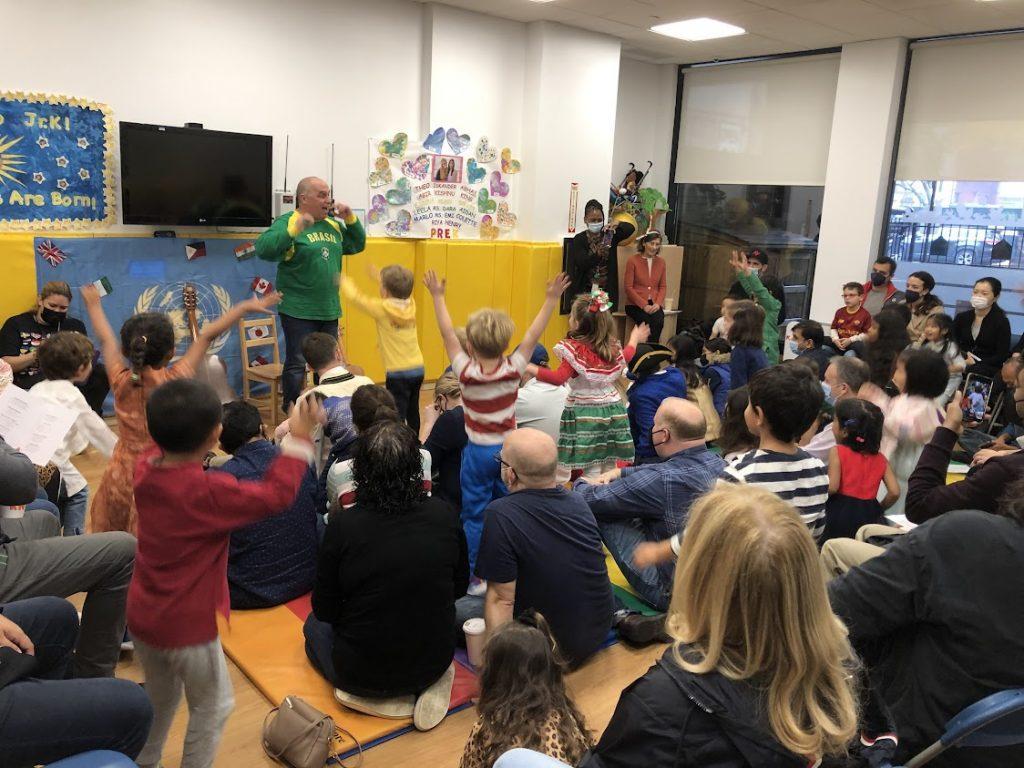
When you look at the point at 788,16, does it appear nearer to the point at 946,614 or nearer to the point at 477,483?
the point at 477,483

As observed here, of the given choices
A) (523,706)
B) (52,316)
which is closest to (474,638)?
(523,706)

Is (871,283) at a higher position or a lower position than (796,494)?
higher

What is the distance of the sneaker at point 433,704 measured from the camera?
260cm

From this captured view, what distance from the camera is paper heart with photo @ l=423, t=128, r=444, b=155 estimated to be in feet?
23.3

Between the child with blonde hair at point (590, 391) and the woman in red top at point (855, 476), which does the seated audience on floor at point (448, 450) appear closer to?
the child with blonde hair at point (590, 391)

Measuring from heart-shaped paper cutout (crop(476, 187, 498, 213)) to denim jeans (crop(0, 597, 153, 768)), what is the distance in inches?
246

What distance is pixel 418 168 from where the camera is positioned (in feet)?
23.3

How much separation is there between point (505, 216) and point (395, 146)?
1.34 m

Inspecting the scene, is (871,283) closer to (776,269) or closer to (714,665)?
(776,269)

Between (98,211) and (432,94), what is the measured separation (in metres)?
3.00

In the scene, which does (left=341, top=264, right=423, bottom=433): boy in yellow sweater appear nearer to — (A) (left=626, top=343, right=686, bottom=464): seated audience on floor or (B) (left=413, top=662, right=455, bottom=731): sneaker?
(A) (left=626, top=343, right=686, bottom=464): seated audience on floor

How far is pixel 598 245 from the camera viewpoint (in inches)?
308

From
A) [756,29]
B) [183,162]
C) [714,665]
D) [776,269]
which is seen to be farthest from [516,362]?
[776,269]

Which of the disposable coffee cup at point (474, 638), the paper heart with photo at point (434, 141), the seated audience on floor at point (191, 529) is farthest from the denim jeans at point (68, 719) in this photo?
the paper heart with photo at point (434, 141)
